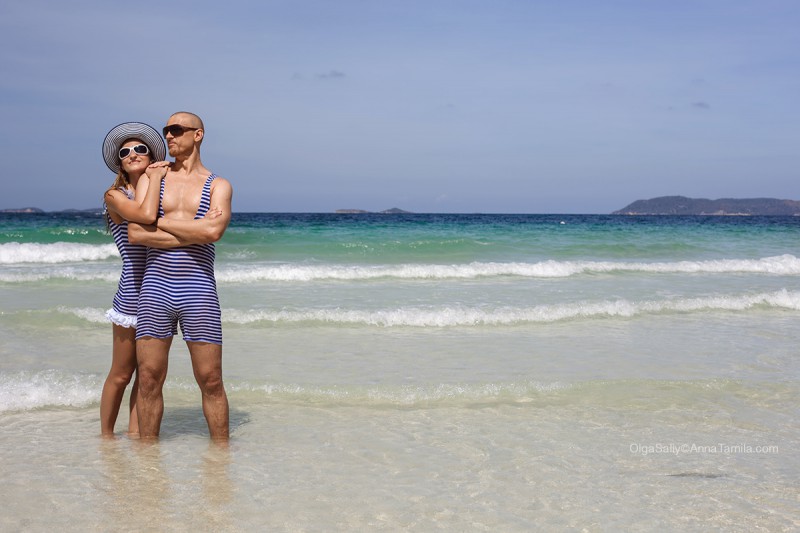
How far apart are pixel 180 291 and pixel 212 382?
671mm

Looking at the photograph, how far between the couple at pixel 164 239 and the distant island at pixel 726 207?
430 ft

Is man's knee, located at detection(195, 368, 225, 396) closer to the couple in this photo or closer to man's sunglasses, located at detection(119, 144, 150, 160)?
the couple

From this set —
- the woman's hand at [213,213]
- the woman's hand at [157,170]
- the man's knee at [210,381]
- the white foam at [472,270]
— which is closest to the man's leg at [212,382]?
the man's knee at [210,381]

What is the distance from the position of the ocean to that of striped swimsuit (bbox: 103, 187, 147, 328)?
35.1 inches

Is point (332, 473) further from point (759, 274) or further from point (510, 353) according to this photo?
point (759, 274)

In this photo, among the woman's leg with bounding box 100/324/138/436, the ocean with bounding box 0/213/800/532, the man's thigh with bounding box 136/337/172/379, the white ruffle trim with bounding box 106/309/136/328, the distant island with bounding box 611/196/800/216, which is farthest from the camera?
the distant island with bounding box 611/196/800/216

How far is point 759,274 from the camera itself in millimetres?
Answer: 17531

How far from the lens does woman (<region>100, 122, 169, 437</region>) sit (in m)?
4.18

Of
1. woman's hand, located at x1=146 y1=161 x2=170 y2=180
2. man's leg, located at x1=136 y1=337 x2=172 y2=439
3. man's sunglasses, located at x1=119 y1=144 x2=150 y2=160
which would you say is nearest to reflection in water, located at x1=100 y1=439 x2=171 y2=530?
man's leg, located at x1=136 y1=337 x2=172 y2=439

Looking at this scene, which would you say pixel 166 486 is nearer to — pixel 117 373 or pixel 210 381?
pixel 210 381

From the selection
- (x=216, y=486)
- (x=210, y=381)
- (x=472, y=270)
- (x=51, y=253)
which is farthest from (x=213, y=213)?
(x=51, y=253)

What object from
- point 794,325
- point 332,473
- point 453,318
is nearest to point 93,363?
point 332,473

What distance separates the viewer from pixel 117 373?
186 inches

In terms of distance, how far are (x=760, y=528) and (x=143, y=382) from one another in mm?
3659
